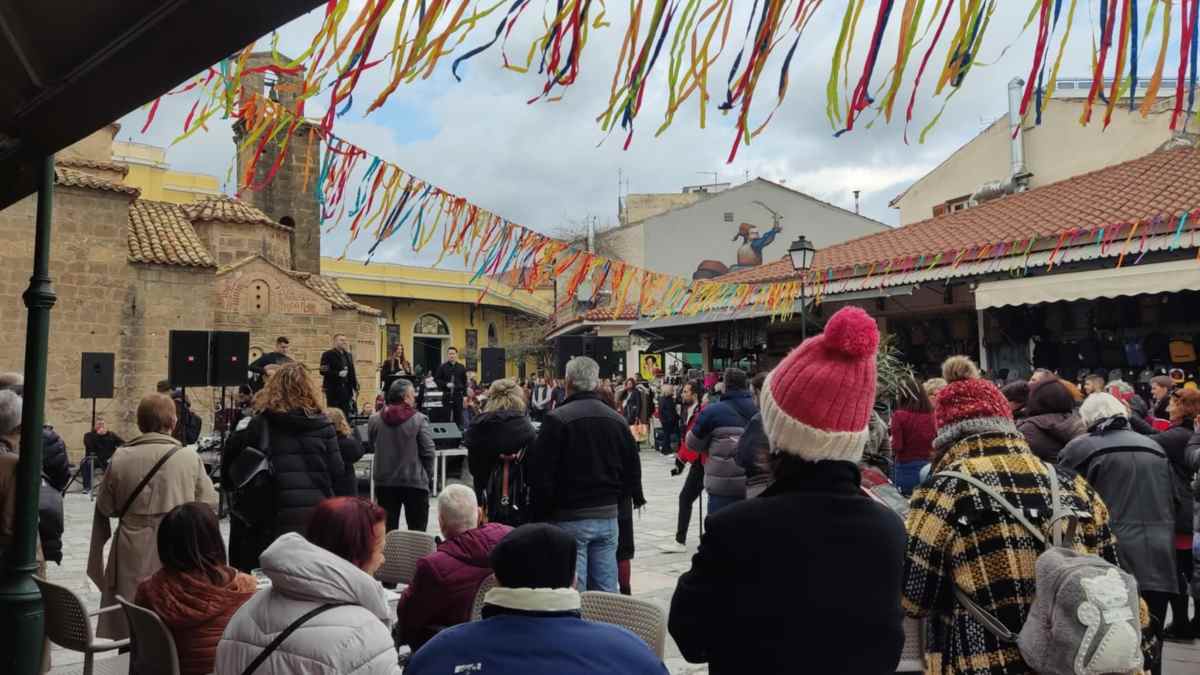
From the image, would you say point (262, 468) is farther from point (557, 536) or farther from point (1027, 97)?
point (1027, 97)

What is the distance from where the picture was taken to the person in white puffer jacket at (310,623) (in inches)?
90.7

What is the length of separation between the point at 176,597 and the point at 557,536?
1861 millimetres

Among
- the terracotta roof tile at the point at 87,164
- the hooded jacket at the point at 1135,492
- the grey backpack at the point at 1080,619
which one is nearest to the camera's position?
the grey backpack at the point at 1080,619

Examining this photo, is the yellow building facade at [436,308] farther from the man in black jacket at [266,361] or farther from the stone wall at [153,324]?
the man in black jacket at [266,361]

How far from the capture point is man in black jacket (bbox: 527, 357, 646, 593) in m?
4.75

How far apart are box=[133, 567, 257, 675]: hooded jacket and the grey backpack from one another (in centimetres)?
266

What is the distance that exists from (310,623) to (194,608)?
104 cm

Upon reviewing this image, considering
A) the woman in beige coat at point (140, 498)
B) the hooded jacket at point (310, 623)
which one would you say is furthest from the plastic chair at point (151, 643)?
the woman in beige coat at point (140, 498)

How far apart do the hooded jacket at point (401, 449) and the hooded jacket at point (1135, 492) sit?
4.56 metres

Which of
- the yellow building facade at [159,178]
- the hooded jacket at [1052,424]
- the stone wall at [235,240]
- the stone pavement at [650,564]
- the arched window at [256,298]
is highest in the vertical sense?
the yellow building facade at [159,178]

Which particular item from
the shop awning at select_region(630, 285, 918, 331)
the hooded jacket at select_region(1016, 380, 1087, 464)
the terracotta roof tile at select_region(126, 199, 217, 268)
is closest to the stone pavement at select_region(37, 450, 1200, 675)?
the hooded jacket at select_region(1016, 380, 1087, 464)

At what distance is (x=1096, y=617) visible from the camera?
2.02m

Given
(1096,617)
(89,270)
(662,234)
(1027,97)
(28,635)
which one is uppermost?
(662,234)

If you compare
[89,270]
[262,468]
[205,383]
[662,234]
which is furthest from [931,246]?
[662,234]
